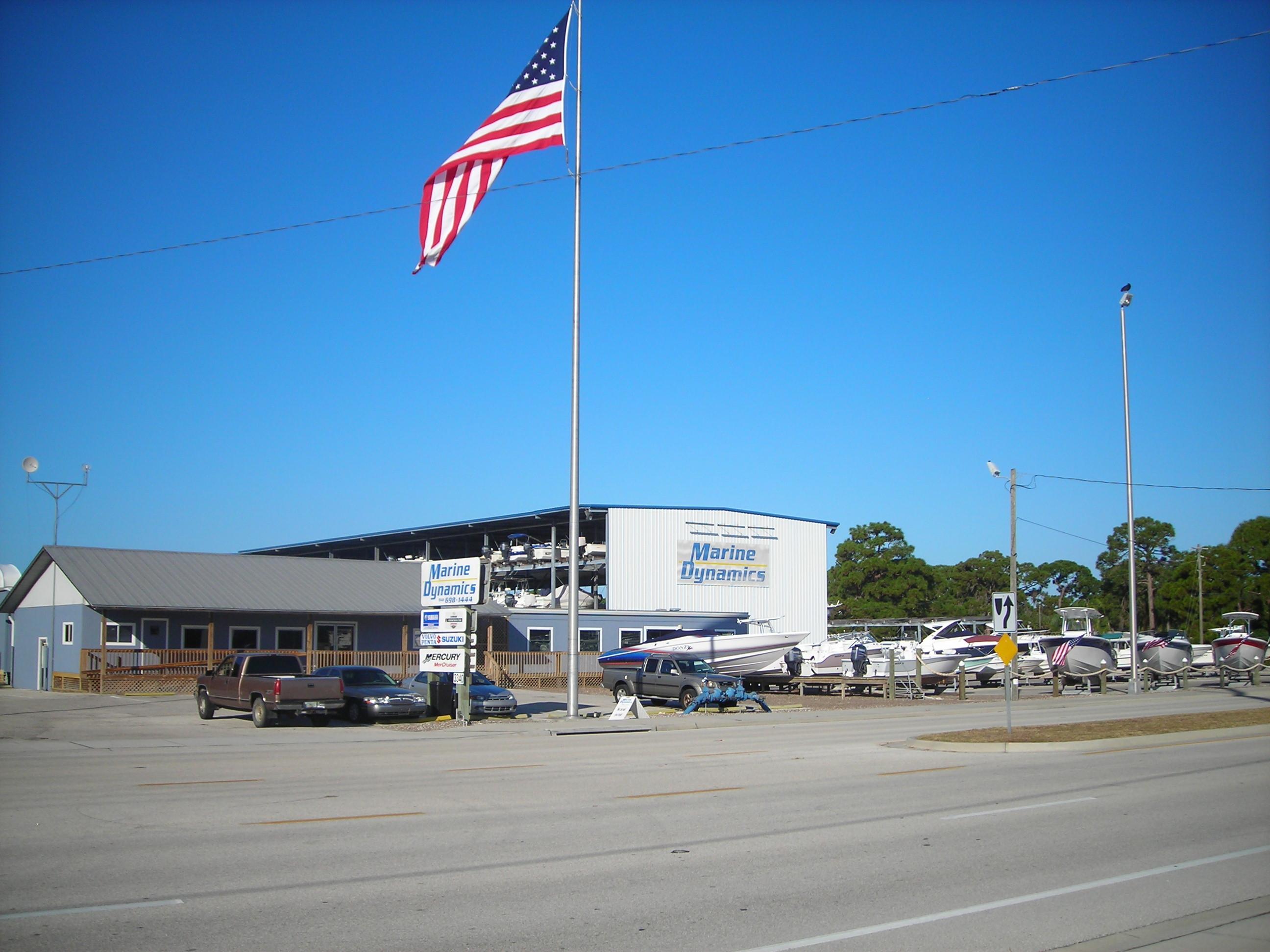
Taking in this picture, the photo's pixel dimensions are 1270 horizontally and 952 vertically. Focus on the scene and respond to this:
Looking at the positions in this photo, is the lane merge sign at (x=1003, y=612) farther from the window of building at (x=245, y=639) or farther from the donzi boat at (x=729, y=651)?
the window of building at (x=245, y=639)

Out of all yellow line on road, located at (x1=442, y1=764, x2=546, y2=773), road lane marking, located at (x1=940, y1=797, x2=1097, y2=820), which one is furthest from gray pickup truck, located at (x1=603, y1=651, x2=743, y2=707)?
road lane marking, located at (x1=940, y1=797, x2=1097, y2=820)

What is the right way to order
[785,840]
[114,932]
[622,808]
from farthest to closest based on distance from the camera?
[622,808]
[785,840]
[114,932]

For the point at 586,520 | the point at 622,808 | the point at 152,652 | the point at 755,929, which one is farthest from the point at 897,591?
the point at 755,929

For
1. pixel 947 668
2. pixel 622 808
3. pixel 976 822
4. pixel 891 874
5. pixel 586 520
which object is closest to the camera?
pixel 891 874

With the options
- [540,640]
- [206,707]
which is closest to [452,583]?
[206,707]

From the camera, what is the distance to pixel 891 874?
9.06m

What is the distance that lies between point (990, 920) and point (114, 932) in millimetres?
5888

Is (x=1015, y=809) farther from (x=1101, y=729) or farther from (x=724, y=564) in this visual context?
(x=724, y=564)

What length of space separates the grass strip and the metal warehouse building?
102 ft

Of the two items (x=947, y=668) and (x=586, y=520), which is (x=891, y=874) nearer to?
(x=947, y=668)

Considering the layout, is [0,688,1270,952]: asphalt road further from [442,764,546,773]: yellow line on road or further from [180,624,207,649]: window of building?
[180,624,207,649]: window of building

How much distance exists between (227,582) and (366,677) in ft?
59.4

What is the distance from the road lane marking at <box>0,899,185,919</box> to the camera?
762cm

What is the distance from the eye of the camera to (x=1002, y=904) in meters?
8.09
